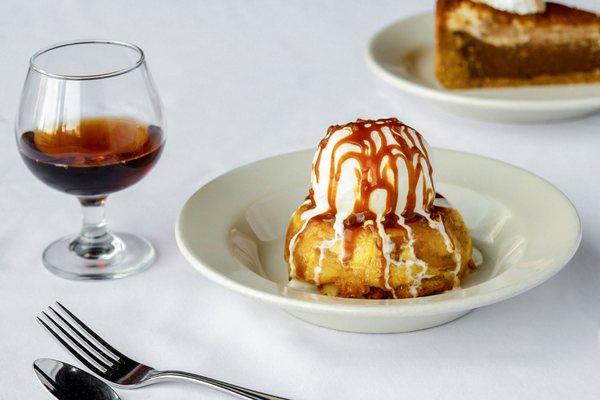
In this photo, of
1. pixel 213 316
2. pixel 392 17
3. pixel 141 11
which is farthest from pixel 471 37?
pixel 213 316

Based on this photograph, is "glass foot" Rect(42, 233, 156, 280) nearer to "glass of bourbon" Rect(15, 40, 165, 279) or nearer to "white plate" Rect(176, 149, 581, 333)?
"glass of bourbon" Rect(15, 40, 165, 279)

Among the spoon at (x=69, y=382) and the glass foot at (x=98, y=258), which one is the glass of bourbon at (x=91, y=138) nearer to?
the glass foot at (x=98, y=258)

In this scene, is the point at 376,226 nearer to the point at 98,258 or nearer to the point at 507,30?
the point at 98,258

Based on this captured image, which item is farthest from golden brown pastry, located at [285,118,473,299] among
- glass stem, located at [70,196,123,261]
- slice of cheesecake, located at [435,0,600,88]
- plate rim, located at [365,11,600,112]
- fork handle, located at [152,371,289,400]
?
slice of cheesecake, located at [435,0,600,88]

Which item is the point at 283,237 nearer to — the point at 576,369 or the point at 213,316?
the point at 213,316

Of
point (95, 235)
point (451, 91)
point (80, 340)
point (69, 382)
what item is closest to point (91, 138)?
point (95, 235)

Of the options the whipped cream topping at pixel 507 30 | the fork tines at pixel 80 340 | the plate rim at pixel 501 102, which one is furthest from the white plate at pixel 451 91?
the fork tines at pixel 80 340

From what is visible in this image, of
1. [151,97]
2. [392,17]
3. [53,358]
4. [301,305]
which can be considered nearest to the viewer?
[301,305]
